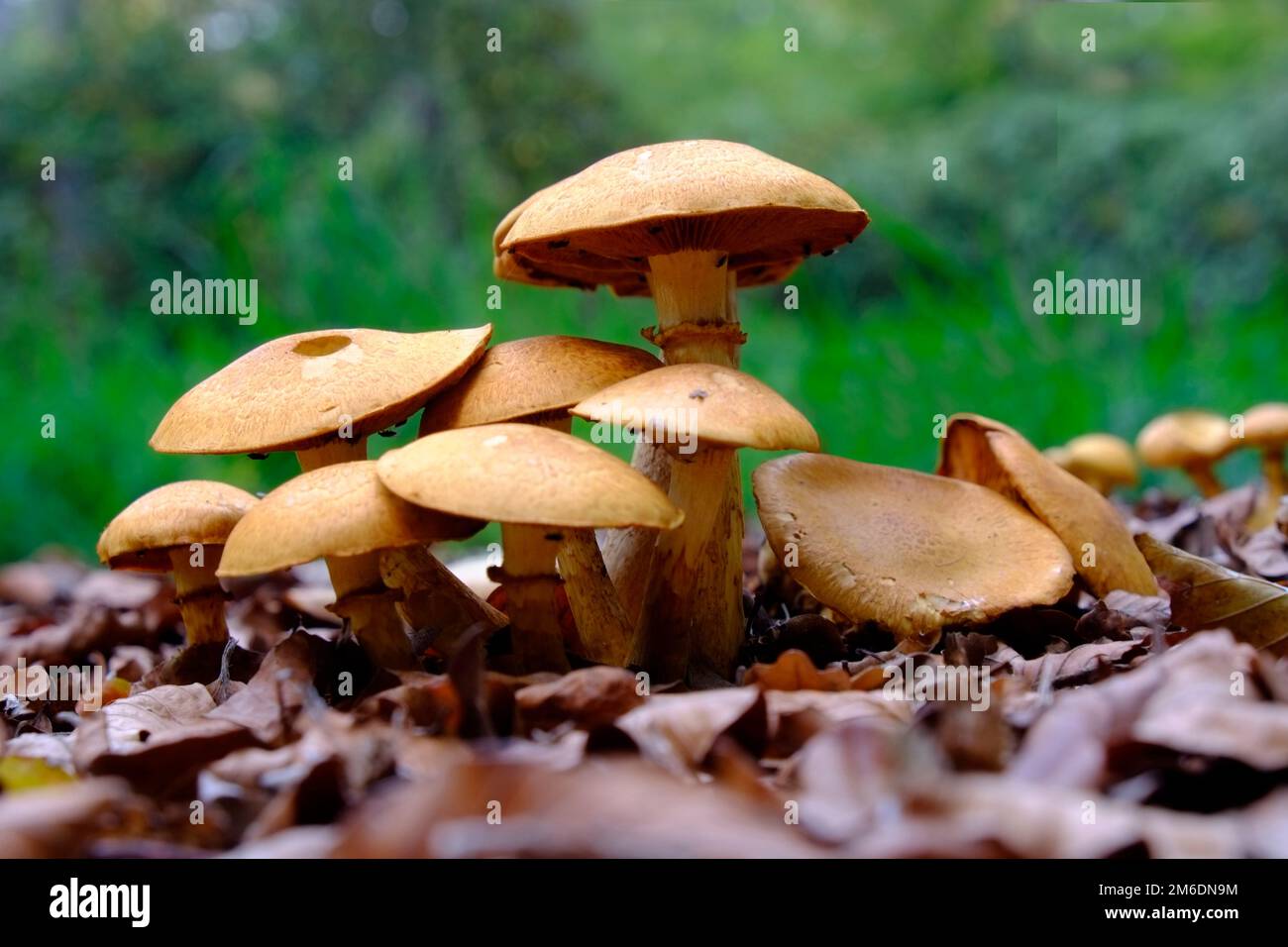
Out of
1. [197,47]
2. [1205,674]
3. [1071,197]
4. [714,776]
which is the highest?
[1071,197]

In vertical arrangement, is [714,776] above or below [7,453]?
below

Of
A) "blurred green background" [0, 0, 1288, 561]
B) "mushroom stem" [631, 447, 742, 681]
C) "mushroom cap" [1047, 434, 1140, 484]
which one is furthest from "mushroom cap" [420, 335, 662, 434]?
"blurred green background" [0, 0, 1288, 561]

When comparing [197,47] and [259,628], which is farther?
[197,47]

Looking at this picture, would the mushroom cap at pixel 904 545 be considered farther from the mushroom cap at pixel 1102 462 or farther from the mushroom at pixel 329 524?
the mushroom cap at pixel 1102 462

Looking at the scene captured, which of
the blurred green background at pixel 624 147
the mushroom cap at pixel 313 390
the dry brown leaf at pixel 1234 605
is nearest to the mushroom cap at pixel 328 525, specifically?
the mushroom cap at pixel 313 390

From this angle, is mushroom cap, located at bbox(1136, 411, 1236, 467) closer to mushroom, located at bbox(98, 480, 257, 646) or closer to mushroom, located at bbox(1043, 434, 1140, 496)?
mushroom, located at bbox(1043, 434, 1140, 496)

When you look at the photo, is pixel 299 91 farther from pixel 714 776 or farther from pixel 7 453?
pixel 714 776

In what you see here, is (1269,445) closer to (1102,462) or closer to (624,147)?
(1102,462)

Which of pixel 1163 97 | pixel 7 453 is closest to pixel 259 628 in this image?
pixel 7 453
